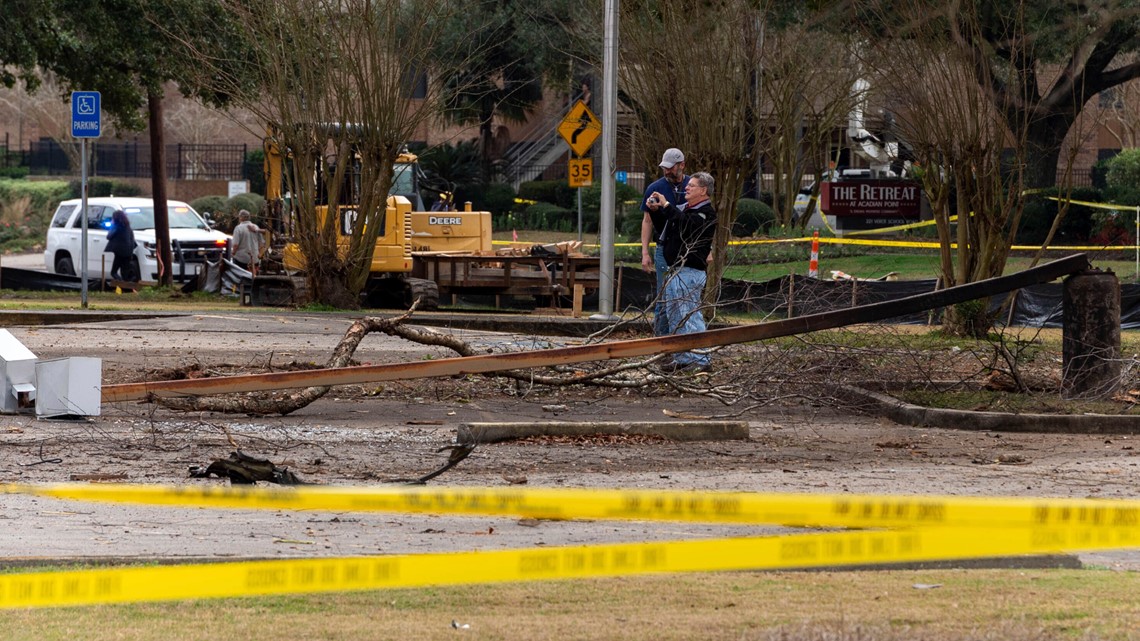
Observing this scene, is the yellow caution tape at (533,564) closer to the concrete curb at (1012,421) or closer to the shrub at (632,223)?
the concrete curb at (1012,421)

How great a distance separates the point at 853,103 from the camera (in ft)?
105

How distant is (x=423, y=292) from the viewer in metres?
22.0

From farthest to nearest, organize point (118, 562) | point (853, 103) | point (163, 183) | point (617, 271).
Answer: point (853, 103) < point (163, 183) < point (617, 271) < point (118, 562)

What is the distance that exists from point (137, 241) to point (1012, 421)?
21952 millimetres

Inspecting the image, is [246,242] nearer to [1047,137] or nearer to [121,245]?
[121,245]

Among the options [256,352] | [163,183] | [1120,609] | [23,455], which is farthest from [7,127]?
[1120,609]

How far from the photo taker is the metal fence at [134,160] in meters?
58.8

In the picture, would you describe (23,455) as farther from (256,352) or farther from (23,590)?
(256,352)

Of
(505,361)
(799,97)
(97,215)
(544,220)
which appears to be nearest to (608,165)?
(799,97)

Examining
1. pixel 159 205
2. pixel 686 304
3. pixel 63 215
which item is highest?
pixel 159 205

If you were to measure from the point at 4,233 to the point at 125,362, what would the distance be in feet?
125

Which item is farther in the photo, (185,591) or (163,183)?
(163,183)

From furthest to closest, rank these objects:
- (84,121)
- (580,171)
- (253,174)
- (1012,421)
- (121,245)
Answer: (253,174) < (121,245) < (580,171) < (84,121) < (1012,421)

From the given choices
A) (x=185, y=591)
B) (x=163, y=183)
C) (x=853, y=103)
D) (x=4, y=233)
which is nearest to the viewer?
(x=185, y=591)
